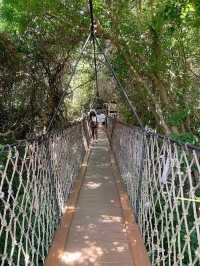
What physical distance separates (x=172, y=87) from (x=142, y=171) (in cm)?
386

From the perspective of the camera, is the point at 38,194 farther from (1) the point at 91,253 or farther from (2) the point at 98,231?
(2) the point at 98,231

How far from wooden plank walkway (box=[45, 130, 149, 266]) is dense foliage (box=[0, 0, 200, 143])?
1825mm

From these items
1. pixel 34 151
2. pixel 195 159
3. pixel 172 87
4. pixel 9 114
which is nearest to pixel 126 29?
pixel 172 87

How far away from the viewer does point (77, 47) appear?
7039 mm

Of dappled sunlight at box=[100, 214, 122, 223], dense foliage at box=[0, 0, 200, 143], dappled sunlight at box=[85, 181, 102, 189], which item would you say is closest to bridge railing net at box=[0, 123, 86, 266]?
dappled sunlight at box=[100, 214, 122, 223]

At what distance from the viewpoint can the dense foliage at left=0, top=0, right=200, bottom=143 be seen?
5.77m

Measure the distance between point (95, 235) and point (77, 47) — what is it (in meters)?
4.66

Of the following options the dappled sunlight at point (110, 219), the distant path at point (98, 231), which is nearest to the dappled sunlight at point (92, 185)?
the distant path at point (98, 231)

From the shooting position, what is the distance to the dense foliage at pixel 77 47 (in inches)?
227

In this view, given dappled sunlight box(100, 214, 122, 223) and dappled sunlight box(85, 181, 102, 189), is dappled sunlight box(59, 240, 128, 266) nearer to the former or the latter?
dappled sunlight box(100, 214, 122, 223)

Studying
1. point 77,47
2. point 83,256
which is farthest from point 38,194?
point 77,47

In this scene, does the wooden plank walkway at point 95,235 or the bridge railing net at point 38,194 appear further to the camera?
the wooden plank walkway at point 95,235

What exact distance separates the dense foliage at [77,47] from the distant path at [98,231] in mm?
1661

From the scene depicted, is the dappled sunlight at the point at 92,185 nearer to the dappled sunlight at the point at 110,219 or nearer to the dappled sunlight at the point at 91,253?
the dappled sunlight at the point at 110,219
